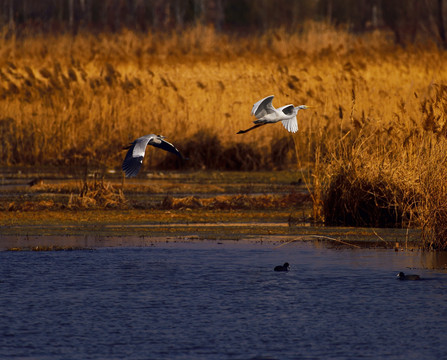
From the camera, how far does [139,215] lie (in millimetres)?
15391

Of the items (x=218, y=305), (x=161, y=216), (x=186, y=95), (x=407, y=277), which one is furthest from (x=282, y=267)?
(x=186, y=95)

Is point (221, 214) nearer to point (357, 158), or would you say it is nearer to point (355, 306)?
point (357, 158)

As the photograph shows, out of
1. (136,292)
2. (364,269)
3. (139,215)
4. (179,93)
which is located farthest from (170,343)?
(179,93)

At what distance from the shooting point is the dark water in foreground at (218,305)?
7.82 m

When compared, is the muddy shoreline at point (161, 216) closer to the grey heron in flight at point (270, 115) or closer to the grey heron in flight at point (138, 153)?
the grey heron in flight at point (138, 153)

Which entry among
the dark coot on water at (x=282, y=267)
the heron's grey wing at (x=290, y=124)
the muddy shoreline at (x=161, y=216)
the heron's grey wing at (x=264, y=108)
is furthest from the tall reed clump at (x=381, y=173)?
the dark coot on water at (x=282, y=267)

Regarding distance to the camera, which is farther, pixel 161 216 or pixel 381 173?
pixel 161 216

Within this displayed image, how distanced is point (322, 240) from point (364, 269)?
2.17m

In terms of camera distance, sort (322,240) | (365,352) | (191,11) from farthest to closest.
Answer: (191,11) < (322,240) < (365,352)

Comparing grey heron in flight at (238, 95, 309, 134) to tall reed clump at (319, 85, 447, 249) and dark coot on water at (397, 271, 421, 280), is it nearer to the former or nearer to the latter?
tall reed clump at (319, 85, 447, 249)

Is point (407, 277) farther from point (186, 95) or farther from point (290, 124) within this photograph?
point (186, 95)

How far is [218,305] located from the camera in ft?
30.5

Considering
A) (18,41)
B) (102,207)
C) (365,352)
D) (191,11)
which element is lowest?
(365,352)

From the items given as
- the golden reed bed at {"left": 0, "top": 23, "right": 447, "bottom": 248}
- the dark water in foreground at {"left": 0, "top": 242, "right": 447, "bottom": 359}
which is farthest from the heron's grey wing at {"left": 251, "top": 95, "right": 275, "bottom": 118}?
the golden reed bed at {"left": 0, "top": 23, "right": 447, "bottom": 248}
